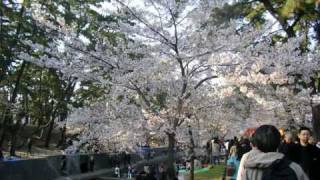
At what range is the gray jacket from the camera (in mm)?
3156

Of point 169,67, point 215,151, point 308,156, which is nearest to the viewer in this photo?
point 308,156

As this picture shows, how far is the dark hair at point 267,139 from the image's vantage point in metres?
3.33

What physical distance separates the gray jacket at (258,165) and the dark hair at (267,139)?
4 cm

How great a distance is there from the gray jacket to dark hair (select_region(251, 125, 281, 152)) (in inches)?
1.6

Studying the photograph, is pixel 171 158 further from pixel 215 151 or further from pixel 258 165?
pixel 215 151

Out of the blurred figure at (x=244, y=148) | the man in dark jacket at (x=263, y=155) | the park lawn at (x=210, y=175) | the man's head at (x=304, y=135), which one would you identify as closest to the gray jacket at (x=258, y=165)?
the man in dark jacket at (x=263, y=155)

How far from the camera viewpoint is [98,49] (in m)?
11.8

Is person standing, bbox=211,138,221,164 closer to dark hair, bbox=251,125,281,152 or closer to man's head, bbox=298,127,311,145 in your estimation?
man's head, bbox=298,127,311,145

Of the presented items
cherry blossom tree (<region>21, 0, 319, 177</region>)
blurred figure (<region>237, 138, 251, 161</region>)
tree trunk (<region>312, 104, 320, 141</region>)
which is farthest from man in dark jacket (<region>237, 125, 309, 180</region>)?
tree trunk (<region>312, 104, 320, 141</region>)

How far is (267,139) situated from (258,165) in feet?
0.57

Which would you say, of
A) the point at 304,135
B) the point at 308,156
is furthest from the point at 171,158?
the point at 304,135

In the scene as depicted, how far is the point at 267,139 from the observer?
10.9 feet

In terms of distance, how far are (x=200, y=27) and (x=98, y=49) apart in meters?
2.39

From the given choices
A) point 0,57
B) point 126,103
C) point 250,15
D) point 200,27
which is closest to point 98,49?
point 126,103
